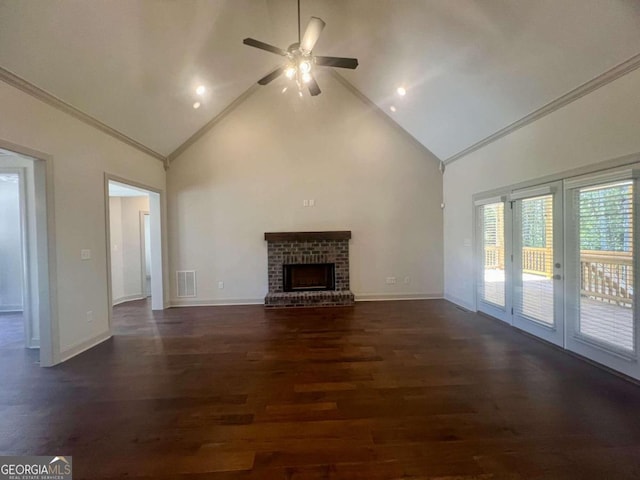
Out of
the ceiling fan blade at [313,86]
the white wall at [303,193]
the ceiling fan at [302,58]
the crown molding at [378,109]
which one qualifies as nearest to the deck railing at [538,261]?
the white wall at [303,193]

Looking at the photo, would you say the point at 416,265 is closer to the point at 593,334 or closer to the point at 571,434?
the point at 593,334

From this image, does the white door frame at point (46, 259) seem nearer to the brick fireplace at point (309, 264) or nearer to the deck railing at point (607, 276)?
the brick fireplace at point (309, 264)

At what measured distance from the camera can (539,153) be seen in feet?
12.1

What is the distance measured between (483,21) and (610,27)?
3.63ft

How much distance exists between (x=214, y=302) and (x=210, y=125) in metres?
3.58

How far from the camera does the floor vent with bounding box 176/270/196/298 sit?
5.92 metres

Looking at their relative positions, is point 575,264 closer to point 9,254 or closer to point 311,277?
point 311,277

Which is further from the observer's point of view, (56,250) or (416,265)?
(416,265)

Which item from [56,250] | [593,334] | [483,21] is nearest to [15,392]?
[56,250]

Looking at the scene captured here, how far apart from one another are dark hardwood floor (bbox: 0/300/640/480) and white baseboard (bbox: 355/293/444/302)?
82.5 inches

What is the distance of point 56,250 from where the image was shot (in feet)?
10.9

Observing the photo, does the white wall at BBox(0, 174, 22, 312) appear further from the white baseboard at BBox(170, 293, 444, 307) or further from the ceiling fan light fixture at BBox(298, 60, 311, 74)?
the ceiling fan light fixture at BBox(298, 60, 311, 74)

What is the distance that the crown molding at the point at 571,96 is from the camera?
2650 mm

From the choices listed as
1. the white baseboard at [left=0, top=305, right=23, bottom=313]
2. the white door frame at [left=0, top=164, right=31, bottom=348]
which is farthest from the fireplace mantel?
the white baseboard at [left=0, top=305, right=23, bottom=313]
